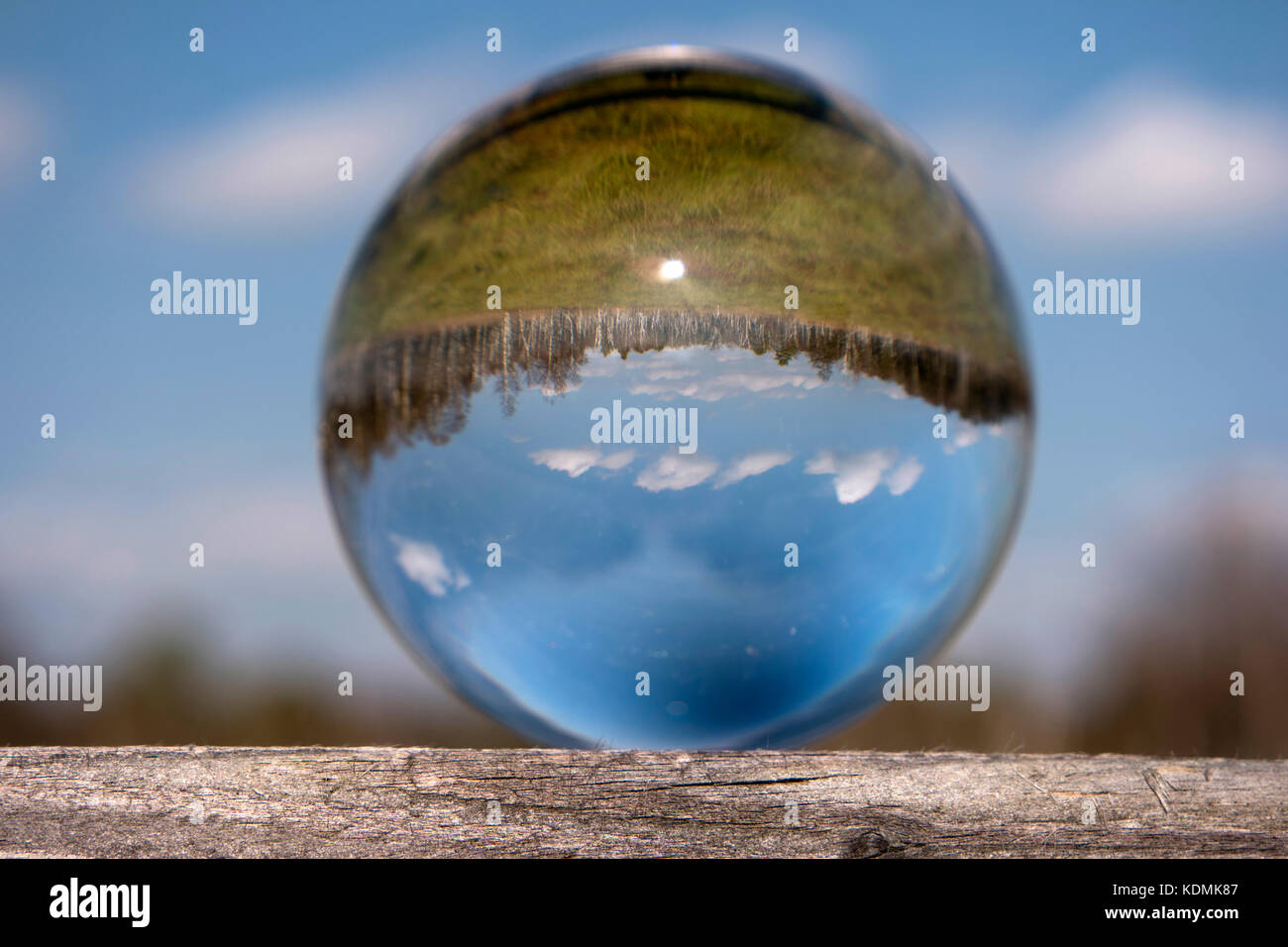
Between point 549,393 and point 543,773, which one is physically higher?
point 549,393

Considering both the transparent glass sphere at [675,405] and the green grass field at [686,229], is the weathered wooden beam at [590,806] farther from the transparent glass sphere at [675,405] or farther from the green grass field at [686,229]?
the green grass field at [686,229]

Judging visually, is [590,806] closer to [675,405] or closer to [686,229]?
[675,405]

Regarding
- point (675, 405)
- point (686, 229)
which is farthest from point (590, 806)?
point (686, 229)

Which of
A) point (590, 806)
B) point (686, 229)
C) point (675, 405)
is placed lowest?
point (590, 806)

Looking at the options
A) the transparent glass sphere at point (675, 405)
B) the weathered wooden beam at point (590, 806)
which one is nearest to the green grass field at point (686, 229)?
the transparent glass sphere at point (675, 405)

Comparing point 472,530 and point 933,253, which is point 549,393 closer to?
point 472,530
